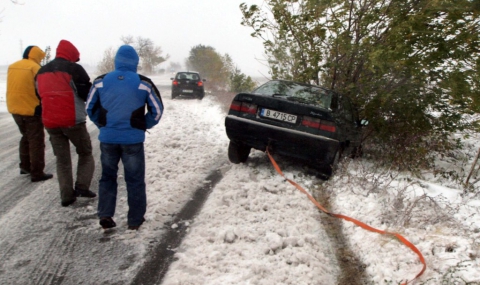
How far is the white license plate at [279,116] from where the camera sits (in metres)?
4.66

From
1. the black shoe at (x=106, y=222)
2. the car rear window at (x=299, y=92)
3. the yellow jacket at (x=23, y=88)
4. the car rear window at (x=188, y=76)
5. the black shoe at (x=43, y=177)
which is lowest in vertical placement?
the black shoe at (x=43, y=177)

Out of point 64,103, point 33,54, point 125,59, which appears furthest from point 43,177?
point 125,59

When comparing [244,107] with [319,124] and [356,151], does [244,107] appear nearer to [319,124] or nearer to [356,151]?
[319,124]

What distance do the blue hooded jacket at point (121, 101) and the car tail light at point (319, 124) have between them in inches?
91.6

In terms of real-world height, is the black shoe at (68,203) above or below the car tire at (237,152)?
below

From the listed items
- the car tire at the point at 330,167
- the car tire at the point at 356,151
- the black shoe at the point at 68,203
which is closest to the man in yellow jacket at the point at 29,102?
the black shoe at the point at 68,203

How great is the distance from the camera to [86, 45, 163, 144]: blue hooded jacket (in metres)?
2.99

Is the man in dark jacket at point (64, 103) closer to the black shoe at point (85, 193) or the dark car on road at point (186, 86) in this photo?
the black shoe at point (85, 193)

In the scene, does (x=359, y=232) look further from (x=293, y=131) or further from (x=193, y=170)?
(x=193, y=170)

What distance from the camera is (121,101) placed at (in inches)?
118

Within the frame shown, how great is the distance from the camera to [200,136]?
7.64m

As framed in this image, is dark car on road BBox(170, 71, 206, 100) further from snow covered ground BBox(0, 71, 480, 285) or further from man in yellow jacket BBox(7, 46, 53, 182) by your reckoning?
man in yellow jacket BBox(7, 46, 53, 182)

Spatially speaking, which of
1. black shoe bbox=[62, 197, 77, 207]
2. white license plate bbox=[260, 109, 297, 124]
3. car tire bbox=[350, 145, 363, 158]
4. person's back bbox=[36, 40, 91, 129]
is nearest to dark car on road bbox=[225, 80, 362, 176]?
white license plate bbox=[260, 109, 297, 124]

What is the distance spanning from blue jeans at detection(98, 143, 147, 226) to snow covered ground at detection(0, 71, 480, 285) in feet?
0.66
